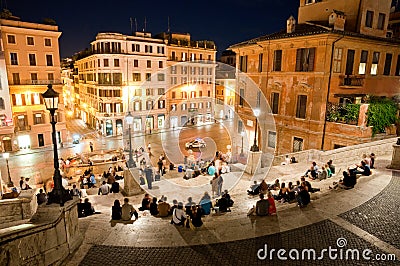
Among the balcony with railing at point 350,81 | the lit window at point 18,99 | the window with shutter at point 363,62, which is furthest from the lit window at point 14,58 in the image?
the window with shutter at point 363,62

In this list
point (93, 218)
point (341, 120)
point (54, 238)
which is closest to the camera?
point (54, 238)

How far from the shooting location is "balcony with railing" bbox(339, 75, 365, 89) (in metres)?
21.6

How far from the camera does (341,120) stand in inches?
825

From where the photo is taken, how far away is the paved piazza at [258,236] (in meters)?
7.20

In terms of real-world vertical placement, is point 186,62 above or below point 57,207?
above

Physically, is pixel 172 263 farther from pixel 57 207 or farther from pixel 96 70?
pixel 96 70

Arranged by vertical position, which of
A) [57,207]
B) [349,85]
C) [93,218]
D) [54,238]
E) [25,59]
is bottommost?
[93,218]

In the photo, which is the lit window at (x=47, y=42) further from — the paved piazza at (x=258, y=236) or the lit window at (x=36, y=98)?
the paved piazza at (x=258, y=236)

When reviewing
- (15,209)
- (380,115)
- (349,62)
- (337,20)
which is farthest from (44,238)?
(337,20)

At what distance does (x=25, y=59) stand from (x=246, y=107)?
26.6 meters

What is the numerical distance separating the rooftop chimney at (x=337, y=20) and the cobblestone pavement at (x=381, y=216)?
15179 mm

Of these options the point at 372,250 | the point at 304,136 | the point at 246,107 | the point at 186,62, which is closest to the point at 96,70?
the point at 186,62

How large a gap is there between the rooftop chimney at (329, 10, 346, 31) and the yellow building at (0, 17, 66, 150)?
31.1 metres

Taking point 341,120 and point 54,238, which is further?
point 341,120
